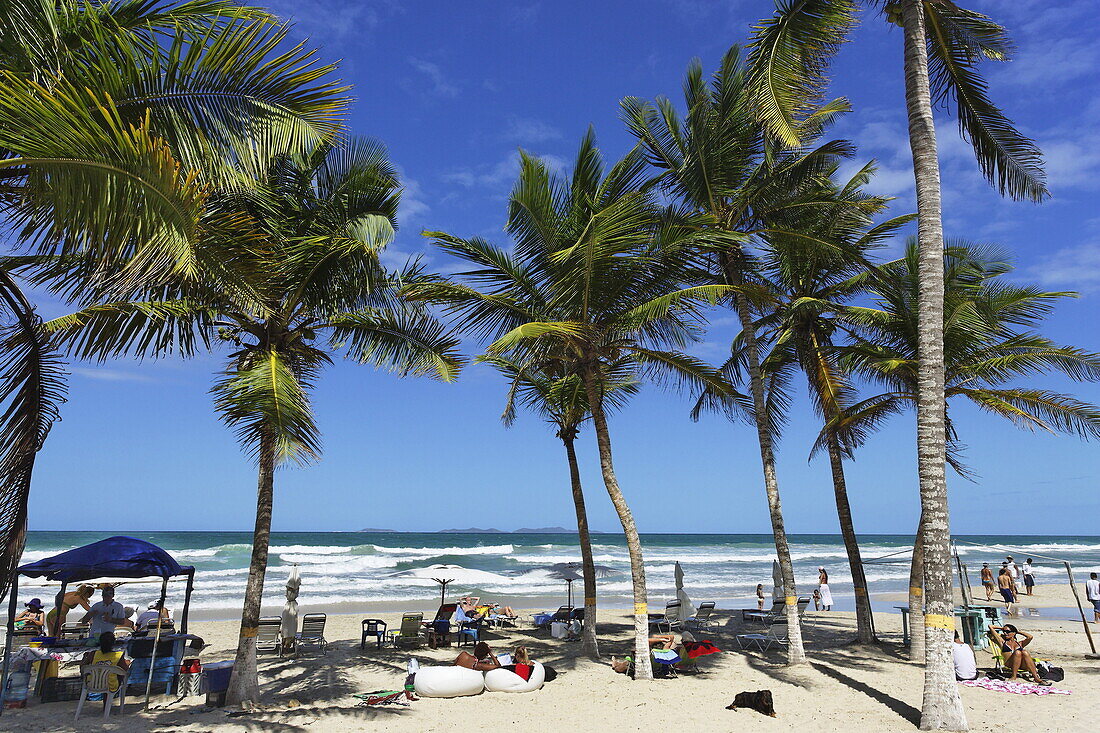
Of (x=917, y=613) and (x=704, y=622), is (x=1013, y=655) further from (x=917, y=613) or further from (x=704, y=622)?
(x=704, y=622)

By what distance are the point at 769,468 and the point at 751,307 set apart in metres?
2.83

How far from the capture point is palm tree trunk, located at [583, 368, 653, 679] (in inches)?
380

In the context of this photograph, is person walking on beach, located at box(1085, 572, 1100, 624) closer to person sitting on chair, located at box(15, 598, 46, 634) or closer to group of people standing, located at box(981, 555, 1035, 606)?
group of people standing, located at box(981, 555, 1035, 606)

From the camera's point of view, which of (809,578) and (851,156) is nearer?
(851,156)

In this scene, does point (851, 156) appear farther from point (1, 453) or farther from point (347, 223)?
point (1, 453)

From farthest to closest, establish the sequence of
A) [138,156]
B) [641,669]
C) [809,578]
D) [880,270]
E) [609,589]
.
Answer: [809,578]
[609,589]
[880,270]
[641,669]
[138,156]

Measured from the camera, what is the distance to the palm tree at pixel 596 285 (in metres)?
9.51

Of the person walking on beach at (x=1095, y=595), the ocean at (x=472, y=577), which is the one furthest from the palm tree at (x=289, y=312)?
the person walking on beach at (x=1095, y=595)

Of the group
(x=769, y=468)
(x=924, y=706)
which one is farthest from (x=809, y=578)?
(x=924, y=706)

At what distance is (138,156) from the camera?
3.07m

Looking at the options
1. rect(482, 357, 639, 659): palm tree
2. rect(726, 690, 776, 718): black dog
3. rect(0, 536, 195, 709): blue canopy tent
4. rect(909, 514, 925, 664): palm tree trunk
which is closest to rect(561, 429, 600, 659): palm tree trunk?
rect(482, 357, 639, 659): palm tree

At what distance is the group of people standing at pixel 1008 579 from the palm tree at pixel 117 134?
21845 millimetres

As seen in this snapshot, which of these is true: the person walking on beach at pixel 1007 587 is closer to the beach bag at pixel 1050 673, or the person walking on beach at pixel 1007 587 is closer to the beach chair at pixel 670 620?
the beach chair at pixel 670 620

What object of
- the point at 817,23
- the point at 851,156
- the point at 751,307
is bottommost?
the point at 751,307
